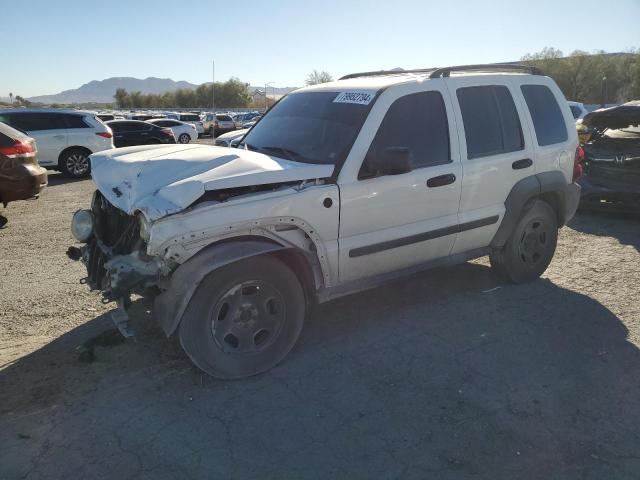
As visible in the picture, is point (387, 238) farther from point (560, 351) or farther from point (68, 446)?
point (68, 446)

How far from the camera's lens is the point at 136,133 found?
1853 cm

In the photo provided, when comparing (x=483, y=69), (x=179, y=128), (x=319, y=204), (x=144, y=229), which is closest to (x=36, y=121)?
(x=144, y=229)

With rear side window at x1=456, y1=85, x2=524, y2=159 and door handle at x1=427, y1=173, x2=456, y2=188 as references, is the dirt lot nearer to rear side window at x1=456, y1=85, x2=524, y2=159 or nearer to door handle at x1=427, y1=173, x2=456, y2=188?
door handle at x1=427, y1=173, x2=456, y2=188

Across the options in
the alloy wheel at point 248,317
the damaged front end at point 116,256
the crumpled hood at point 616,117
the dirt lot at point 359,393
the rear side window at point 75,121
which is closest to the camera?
the dirt lot at point 359,393

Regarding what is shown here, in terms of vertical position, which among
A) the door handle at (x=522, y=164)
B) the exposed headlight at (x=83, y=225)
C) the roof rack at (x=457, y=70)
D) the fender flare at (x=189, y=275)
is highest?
the roof rack at (x=457, y=70)

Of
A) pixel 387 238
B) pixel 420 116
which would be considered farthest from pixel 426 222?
pixel 420 116

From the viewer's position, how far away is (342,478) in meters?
2.55

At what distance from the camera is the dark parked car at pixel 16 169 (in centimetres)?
757

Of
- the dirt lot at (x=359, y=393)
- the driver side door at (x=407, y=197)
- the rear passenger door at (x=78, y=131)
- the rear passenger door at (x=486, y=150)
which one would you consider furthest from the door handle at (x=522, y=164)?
the rear passenger door at (x=78, y=131)

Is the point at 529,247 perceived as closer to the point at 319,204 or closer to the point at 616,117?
the point at 319,204

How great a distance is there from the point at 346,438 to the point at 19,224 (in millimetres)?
6905

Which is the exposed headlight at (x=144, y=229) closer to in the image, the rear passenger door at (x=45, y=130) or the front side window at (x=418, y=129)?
the front side window at (x=418, y=129)

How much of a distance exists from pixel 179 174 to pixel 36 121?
11411 millimetres

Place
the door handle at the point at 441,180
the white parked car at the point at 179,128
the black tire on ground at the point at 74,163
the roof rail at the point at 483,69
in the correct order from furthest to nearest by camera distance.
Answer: the white parked car at the point at 179,128 → the black tire on ground at the point at 74,163 → the roof rail at the point at 483,69 → the door handle at the point at 441,180
